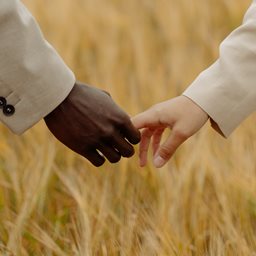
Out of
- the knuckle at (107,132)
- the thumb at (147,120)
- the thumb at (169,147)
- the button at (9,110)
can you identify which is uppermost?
the button at (9,110)

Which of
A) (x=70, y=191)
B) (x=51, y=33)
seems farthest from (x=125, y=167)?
(x=51, y=33)

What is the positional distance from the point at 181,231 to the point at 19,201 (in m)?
0.36

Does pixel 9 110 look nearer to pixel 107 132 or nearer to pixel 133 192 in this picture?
pixel 107 132

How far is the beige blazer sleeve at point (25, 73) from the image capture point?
1493 mm

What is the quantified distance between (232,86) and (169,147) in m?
0.17

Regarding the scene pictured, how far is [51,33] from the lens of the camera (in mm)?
2949

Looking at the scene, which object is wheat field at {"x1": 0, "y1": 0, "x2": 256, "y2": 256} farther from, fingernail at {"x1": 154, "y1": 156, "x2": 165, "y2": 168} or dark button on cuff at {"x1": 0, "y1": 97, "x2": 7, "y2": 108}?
dark button on cuff at {"x1": 0, "y1": 97, "x2": 7, "y2": 108}

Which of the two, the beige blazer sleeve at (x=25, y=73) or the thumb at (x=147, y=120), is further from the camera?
the thumb at (x=147, y=120)

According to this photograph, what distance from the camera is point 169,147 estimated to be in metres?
1.62

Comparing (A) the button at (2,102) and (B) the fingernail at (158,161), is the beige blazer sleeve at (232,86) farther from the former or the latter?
(A) the button at (2,102)

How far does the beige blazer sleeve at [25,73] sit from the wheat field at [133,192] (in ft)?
0.82

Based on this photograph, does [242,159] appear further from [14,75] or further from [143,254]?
[14,75]

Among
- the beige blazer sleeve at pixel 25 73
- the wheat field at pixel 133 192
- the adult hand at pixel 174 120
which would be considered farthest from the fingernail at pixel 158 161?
the beige blazer sleeve at pixel 25 73

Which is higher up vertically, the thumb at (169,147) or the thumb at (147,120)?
the thumb at (147,120)
